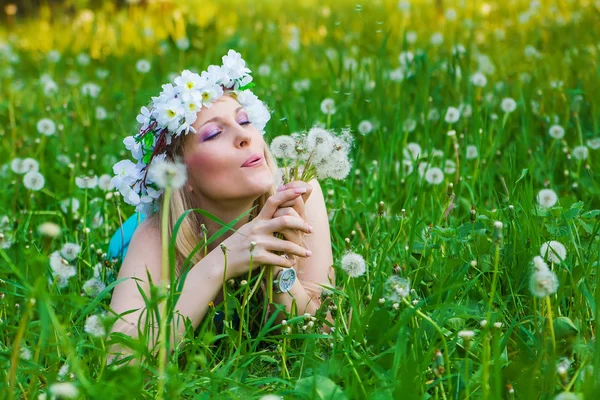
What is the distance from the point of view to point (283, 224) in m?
2.02

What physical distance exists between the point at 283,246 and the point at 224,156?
11.9 inches

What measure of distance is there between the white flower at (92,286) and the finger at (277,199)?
50cm

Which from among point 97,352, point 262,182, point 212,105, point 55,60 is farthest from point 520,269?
point 55,60

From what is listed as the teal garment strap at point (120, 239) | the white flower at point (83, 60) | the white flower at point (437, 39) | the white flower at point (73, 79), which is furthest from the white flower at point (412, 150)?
the white flower at point (83, 60)

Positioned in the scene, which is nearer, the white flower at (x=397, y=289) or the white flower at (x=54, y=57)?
the white flower at (x=397, y=289)

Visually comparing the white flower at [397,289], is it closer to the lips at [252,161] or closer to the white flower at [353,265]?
the white flower at [353,265]

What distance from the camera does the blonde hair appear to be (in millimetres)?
2279

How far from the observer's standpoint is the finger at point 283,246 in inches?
79.7

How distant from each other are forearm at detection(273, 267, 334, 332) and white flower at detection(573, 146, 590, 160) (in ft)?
4.61

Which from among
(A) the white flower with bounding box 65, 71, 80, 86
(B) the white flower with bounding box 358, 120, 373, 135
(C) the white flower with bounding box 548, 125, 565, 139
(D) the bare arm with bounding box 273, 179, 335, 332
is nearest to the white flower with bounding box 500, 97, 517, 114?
(C) the white flower with bounding box 548, 125, 565, 139

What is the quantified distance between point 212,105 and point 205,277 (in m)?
0.50

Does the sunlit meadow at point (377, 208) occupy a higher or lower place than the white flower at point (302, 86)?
lower

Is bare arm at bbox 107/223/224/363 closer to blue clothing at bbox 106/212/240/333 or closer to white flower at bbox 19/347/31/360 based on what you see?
white flower at bbox 19/347/31/360

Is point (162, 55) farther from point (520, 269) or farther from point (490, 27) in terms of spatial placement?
point (520, 269)
